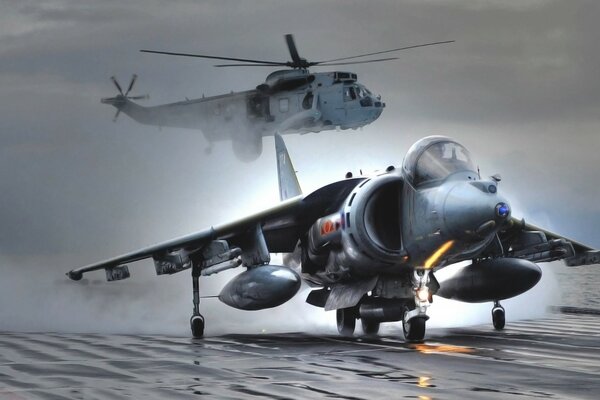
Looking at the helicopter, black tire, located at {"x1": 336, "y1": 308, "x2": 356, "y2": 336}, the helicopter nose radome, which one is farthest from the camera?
the helicopter

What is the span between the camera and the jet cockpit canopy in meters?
17.8

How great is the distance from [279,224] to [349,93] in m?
16.6

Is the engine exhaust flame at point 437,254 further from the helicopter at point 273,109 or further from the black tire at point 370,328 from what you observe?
the helicopter at point 273,109

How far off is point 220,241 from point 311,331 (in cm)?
307

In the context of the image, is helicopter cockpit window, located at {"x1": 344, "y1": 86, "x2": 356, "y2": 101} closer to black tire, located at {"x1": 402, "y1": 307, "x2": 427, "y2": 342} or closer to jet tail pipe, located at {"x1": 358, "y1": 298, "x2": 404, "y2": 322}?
jet tail pipe, located at {"x1": 358, "y1": 298, "x2": 404, "y2": 322}

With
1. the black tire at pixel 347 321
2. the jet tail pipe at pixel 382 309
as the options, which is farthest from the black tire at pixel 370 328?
the jet tail pipe at pixel 382 309

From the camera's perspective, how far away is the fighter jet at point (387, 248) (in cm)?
1764

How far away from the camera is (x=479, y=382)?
12.2 m

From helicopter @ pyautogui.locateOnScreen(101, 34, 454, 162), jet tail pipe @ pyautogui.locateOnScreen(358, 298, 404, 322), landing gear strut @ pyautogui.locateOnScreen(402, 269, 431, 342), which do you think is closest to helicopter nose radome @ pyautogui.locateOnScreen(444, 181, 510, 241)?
landing gear strut @ pyautogui.locateOnScreen(402, 269, 431, 342)

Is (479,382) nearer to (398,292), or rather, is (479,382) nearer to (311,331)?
(398,292)

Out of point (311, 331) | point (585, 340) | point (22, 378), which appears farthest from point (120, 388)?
point (311, 331)

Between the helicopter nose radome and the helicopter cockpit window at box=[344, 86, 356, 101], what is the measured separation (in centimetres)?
2074

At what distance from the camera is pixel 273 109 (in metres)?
39.1

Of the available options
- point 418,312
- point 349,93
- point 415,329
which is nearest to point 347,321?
point 415,329
